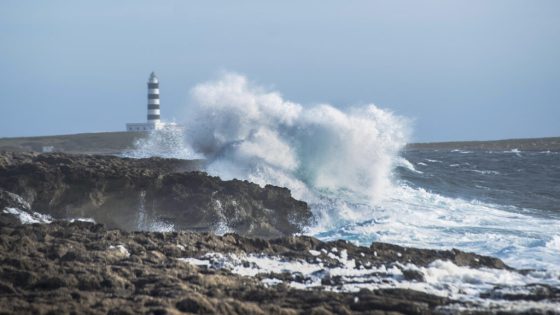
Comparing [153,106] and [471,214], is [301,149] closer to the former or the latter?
[471,214]

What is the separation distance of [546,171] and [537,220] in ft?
58.1

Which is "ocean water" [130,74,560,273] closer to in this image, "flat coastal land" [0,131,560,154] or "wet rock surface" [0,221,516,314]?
"wet rock surface" [0,221,516,314]

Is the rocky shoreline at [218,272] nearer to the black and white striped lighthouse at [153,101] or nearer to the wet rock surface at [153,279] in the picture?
the wet rock surface at [153,279]

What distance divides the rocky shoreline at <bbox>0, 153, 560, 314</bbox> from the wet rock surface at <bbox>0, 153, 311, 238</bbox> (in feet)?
0.16

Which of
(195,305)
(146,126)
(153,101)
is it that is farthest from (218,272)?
(146,126)

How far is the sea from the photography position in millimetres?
17578

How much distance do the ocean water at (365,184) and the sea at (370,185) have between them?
0.03 metres

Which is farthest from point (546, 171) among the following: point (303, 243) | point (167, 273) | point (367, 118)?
point (167, 273)

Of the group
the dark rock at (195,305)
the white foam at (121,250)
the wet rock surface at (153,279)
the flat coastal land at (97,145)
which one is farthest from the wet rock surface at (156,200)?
the flat coastal land at (97,145)

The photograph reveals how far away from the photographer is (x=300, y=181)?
2488 cm

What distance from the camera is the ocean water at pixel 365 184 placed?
18219 millimetres

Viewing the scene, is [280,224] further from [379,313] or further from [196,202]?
[379,313]

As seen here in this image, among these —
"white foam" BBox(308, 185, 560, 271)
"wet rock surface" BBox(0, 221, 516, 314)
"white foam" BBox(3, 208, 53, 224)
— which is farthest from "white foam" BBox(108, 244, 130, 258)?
"white foam" BBox(308, 185, 560, 271)

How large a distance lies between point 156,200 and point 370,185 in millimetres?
8014
